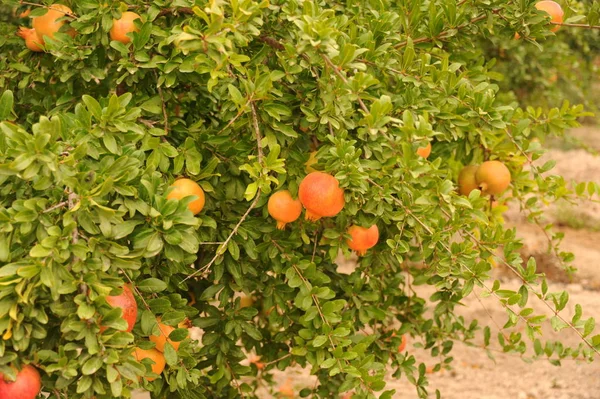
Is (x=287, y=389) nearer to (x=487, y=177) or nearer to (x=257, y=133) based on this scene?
(x=487, y=177)

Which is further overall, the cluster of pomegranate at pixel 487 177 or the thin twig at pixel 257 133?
the cluster of pomegranate at pixel 487 177

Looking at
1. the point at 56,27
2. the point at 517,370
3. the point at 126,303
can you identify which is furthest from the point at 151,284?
→ the point at 517,370

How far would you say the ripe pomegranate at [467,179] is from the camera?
2.24m

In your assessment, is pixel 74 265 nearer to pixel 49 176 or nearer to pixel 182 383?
pixel 49 176

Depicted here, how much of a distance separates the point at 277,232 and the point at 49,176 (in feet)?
2.38

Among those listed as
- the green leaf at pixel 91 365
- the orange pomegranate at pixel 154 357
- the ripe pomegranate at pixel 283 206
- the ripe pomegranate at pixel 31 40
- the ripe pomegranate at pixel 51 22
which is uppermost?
the ripe pomegranate at pixel 51 22

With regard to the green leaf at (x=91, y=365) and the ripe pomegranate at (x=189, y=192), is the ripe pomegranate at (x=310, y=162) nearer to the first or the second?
the ripe pomegranate at (x=189, y=192)

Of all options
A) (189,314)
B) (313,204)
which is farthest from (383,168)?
(189,314)

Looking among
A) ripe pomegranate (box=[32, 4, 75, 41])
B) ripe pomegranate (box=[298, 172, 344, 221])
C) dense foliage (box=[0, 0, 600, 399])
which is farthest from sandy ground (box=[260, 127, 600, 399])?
ripe pomegranate (box=[32, 4, 75, 41])

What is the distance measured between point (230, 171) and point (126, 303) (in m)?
0.51

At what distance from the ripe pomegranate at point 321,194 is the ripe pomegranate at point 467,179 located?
75cm

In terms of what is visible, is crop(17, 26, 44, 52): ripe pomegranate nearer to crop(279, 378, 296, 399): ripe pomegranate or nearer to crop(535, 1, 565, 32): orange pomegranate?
crop(535, 1, 565, 32): orange pomegranate

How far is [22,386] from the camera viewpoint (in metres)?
1.37

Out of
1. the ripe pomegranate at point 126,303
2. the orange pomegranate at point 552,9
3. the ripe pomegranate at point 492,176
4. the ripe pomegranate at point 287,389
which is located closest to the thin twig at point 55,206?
the ripe pomegranate at point 126,303
